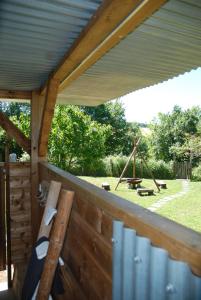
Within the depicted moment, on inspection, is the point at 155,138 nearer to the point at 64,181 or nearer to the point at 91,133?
the point at 91,133

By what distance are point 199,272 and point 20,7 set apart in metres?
1.88

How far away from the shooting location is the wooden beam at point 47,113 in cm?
334

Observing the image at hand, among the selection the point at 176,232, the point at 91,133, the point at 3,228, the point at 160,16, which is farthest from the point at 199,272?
the point at 91,133

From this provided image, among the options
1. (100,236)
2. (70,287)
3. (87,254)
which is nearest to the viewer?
(100,236)

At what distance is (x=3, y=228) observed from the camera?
4508mm

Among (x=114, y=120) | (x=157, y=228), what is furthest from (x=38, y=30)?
(x=114, y=120)

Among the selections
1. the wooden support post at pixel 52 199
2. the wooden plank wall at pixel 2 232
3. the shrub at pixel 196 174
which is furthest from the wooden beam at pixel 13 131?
the shrub at pixel 196 174

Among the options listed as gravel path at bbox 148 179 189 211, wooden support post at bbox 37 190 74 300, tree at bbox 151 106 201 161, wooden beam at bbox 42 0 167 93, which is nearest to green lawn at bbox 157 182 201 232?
gravel path at bbox 148 179 189 211

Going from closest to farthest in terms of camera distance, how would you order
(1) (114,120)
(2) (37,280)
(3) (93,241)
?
(3) (93,241)
(2) (37,280)
(1) (114,120)

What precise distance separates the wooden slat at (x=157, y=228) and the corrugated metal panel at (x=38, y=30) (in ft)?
4.18

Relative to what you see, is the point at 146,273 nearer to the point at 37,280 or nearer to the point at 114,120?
the point at 37,280

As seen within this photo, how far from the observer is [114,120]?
29.8 m

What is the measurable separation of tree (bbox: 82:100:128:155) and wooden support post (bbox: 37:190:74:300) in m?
25.4

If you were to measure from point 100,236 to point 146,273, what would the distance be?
72cm
